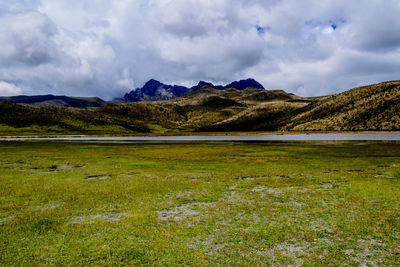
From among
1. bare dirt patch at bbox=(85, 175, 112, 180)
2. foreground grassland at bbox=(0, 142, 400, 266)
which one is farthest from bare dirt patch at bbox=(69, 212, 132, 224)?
bare dirt patch at bbox=(85, 175, 112, 180)

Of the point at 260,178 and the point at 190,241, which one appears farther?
the point at 260,178

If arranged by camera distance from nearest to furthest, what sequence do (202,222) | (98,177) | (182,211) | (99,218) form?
1. (202,222)
2. (99,218)
3. (182,211)
4. (98,177)

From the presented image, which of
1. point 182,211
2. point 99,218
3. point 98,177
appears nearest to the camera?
point 99,218

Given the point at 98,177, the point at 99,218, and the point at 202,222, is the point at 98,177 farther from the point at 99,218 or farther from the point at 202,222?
the point at 202,222

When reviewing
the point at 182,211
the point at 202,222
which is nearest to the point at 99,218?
the point at 182,211

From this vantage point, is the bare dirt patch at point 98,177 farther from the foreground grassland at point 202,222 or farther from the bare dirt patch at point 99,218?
the bare dirt patch at point 99,218

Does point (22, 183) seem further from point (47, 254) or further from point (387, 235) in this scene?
point (387, 235)

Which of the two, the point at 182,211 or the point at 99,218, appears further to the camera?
the point at 182,211

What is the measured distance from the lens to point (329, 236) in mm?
13094

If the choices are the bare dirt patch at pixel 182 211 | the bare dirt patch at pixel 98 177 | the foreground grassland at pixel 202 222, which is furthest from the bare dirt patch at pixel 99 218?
the bare dirt patch at pixel 98 177

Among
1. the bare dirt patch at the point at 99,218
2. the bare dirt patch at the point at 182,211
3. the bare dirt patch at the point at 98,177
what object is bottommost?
the bare dirt patch at the point at 182,211

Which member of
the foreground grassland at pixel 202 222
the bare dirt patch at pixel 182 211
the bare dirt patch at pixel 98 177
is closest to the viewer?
the foreground grassland at pixel 202 222

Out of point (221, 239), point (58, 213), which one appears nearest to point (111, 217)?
point (58, 213)

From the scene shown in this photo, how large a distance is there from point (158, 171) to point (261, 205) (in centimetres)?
1981
